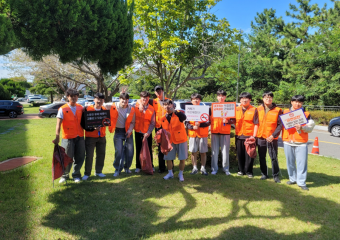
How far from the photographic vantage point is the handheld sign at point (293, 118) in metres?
4.72

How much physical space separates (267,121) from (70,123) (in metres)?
4.44

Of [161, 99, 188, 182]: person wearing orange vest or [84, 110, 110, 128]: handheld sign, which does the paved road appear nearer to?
[161, 99, 188, 182]: person wearing orange vest

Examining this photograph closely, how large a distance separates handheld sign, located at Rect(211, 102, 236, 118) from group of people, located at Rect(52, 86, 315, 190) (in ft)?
0.43

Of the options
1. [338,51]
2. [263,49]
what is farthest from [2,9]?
[263,49]

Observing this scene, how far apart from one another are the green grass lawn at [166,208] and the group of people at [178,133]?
375 mm

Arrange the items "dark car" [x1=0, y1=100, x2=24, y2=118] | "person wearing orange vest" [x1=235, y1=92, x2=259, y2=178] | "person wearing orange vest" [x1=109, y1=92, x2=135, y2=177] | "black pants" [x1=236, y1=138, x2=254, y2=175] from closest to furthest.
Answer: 1. "person wearing orange vest" [x1=109, y1=92, x2=135, y2=177]
2. "person wearing orange vest" [x1=235, y1=92, x2=259, y2=178]
3. "black pants" [x1=236, y1=138, x2=254, y2=175]
4. "dark car" [x1=0, y1=100, x2=24, y2=118]

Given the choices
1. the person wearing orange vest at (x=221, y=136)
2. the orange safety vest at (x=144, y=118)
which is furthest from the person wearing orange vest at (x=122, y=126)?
the person wearing orange vest at (x=221, y=136)

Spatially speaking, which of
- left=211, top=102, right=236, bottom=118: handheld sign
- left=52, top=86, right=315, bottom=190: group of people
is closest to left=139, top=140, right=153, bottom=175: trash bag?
left=52, top=86, right=315, bottom=190: group of people

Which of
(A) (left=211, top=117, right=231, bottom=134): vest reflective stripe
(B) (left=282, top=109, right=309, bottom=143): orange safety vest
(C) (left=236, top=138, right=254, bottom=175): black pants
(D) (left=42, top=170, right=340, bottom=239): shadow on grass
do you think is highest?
(A) (left=211, top=117, right=231, bottom=134): vest reflective stripe

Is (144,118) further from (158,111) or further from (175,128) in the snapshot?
(175,128)

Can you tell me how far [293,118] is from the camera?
4.82m

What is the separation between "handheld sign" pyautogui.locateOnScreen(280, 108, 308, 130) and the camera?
4.72 metres

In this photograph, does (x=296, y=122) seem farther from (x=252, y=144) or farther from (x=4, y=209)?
(x=4, y=209)

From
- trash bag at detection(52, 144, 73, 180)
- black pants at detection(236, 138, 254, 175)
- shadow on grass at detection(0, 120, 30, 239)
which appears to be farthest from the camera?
black pants at detection(236, 138, 254, 175)
